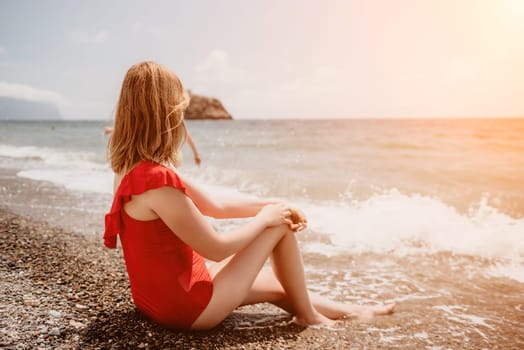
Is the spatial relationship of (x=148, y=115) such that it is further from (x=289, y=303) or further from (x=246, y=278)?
(x=289, y=303)

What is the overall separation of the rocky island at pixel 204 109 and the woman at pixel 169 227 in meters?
93.5

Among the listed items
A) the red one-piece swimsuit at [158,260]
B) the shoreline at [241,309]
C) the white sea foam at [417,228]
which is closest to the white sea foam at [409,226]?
the white sea foam at [417,228]

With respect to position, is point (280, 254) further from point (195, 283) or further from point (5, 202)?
point (5, 202)

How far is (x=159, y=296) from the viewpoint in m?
2.80

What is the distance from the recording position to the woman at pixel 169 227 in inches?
97.9

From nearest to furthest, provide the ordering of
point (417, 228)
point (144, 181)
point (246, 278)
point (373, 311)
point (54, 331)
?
point (144, 181) < point (54, 331) < point (246, 278) < point (373, 311) < point (417, 228)

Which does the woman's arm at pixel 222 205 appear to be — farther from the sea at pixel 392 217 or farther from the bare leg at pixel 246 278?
the sea at pixel 392 217

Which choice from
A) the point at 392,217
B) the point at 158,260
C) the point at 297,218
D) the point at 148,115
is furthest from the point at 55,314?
the point at 392,217

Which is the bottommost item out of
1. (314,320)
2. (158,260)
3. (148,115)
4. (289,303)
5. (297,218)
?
(314,320)

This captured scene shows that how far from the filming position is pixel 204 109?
9681cm

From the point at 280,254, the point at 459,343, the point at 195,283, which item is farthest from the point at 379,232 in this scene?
the point at 195,283

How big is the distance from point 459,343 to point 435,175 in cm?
1062

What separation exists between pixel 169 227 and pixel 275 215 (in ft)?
2.92

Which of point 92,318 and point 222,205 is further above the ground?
point 222,205
